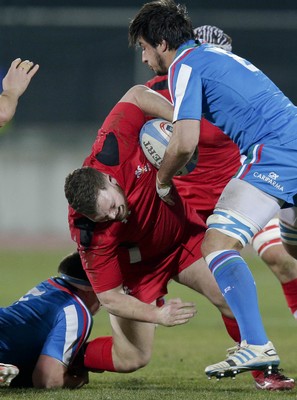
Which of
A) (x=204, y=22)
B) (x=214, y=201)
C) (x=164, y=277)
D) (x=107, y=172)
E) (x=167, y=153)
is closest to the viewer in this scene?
(x=167, y=153)

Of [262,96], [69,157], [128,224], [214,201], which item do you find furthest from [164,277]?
[69,157]

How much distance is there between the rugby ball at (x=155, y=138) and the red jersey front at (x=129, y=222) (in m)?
0.05

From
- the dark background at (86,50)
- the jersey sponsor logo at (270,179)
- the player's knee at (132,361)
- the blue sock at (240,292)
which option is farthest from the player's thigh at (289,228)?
the dark background at (86,50)

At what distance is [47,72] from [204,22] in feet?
10.6

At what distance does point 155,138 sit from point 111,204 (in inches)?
28.8

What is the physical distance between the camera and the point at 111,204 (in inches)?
228

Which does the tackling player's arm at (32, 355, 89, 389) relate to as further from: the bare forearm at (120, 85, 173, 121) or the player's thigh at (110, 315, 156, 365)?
the bare forearm at (120, 85, 173, 121)

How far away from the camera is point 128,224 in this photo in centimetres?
639

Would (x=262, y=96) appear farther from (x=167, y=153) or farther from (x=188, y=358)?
(x=188, y=358)

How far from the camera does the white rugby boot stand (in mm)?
5176

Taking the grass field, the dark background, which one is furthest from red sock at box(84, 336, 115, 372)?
the dark background

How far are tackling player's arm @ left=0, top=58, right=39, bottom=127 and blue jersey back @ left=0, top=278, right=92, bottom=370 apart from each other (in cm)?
122

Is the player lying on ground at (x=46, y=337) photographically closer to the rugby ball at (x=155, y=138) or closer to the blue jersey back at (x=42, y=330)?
the blue jersey back at (x=42, y=330)

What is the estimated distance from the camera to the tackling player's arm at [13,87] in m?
6.14
